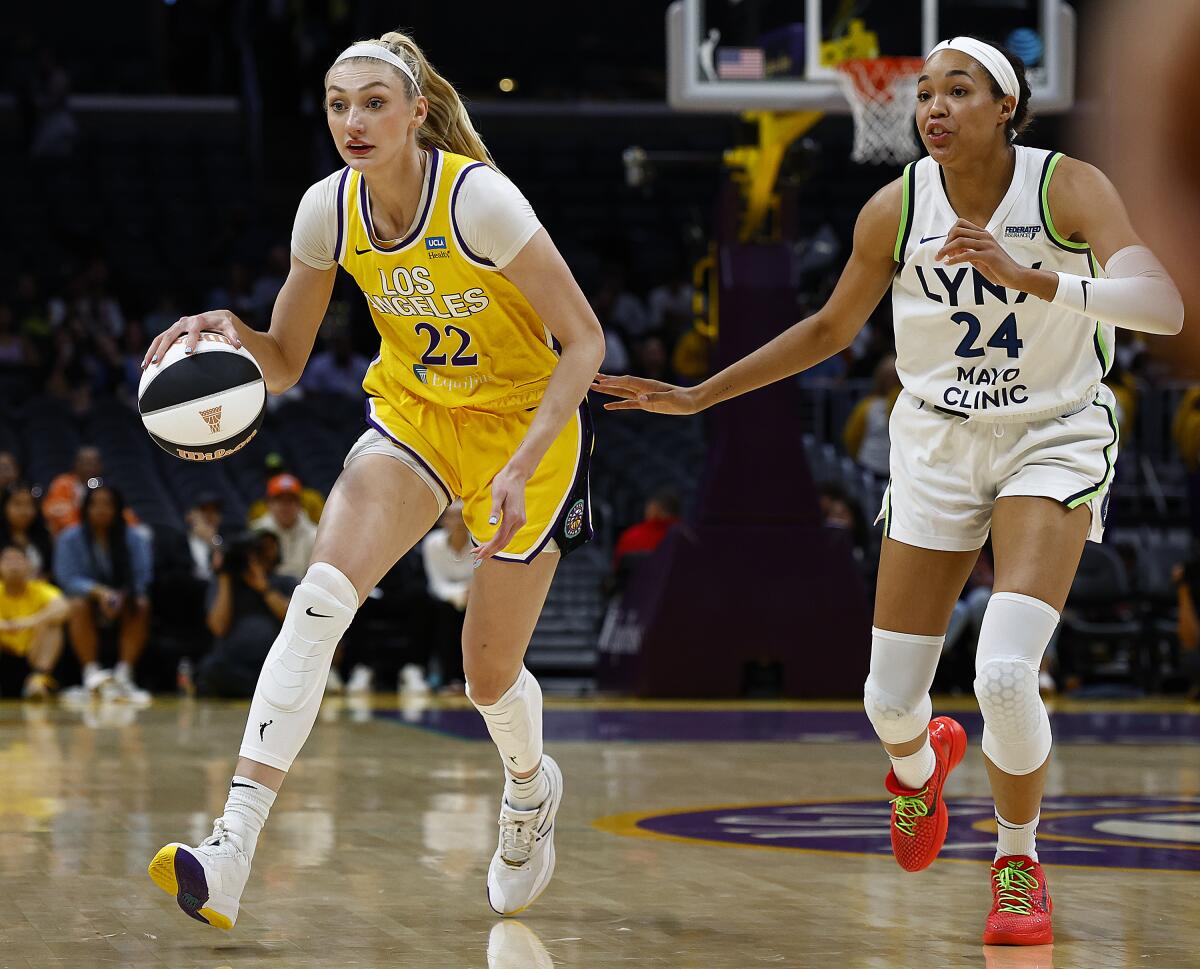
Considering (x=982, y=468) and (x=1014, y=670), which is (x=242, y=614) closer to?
(x=982, y=468)

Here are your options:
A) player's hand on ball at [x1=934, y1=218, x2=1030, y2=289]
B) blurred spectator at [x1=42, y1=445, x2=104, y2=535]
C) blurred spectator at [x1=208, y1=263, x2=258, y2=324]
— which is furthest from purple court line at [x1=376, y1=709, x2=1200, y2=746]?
blurred spectator at [x1=208, y1=263, x2=258, y2=324]

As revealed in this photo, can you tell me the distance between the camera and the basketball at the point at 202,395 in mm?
4273

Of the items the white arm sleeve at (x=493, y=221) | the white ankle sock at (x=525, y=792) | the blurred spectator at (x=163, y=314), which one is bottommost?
the blurred spectator at (x=163, y=314)

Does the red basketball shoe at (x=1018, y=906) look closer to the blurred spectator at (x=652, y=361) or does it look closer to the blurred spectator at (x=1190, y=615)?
the blurred spectator at (x=1190, y=615)

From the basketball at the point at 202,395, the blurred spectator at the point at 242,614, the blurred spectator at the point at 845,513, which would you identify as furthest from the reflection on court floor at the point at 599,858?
the blurred spectator at the point at 845,513

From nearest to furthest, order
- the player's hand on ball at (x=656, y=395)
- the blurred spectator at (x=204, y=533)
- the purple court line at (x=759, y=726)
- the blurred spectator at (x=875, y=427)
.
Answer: the player's hand on ball at (x=656, y=395) < the purple court line at (x=759, y=726) < the blurred spectator at (x=204, y=533) < the blurred spectator at (x=875, y=427)

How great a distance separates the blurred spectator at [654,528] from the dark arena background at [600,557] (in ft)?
0.10

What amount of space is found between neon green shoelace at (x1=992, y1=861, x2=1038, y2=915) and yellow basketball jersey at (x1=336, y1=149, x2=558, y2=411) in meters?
1.54

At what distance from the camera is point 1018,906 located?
4.02 m

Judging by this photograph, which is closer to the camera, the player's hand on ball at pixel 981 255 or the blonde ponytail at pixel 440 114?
the player's hand on ball at pixel 981 255

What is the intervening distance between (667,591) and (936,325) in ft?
26.5

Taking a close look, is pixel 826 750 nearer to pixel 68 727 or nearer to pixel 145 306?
pixel 68 727

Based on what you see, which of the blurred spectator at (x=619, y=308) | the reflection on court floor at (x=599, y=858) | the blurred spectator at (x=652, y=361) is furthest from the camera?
the blurred spectator at (x=619, y=308)

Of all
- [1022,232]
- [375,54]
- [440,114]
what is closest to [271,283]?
[440,114]
